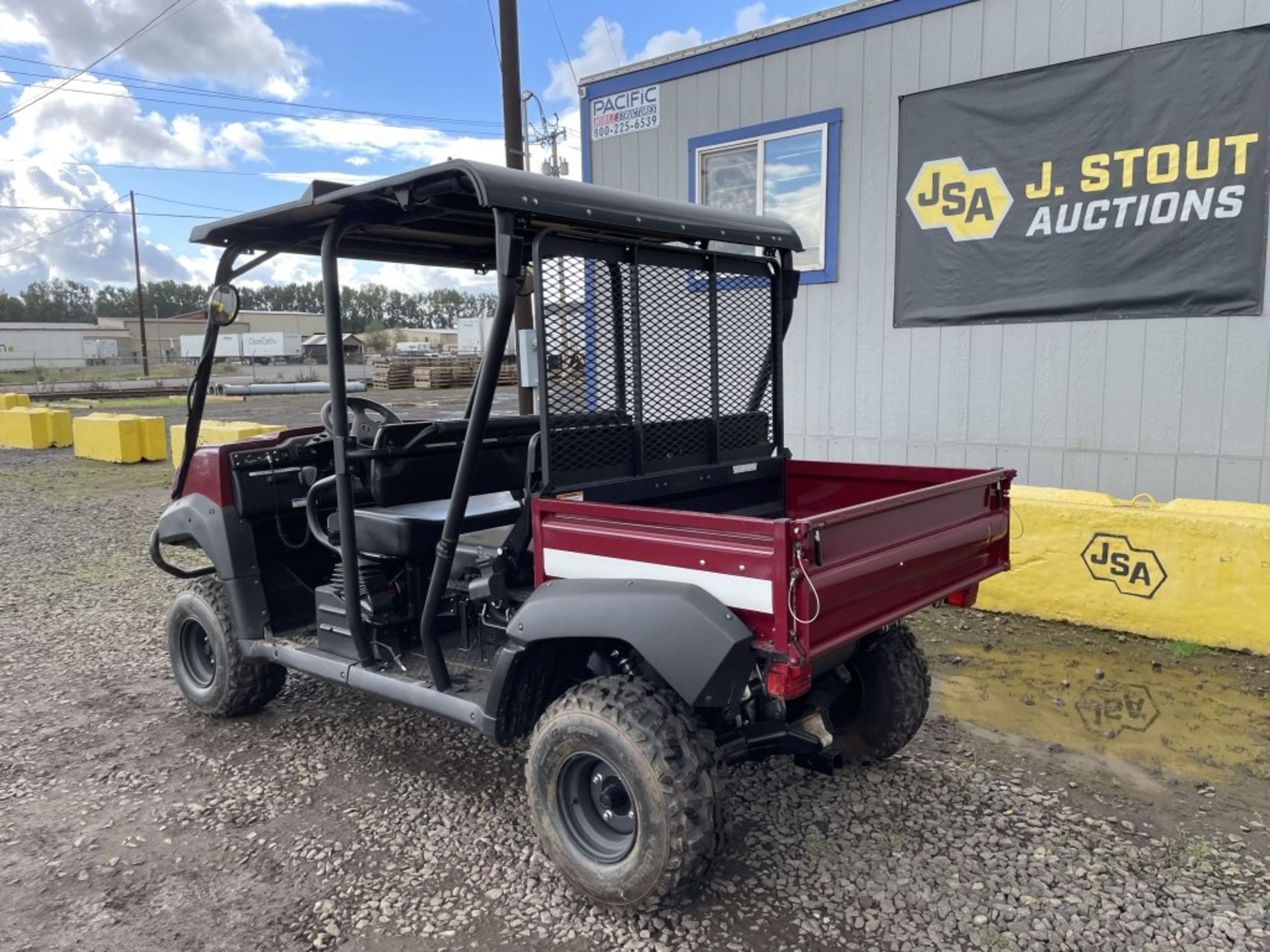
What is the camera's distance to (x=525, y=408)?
25.4 feet

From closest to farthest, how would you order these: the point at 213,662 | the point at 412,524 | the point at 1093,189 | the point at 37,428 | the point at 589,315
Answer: the point at 589,315, the point at 412,524, the point at 213,662, the point at 1093,189, the point at 37,428

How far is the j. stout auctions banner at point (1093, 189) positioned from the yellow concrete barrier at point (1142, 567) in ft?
4.52

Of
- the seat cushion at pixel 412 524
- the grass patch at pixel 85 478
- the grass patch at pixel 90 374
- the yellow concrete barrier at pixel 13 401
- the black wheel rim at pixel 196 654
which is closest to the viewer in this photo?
the seat cushion at pixel 412 524

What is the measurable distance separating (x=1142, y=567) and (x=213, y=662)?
16.2 ft

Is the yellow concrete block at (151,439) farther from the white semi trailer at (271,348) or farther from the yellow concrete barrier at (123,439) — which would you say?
the white semi trailer at (271,348)

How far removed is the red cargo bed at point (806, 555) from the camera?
2.52 meters

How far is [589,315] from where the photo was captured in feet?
10.8

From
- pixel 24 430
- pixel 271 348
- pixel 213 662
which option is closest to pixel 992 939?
pixel 213 662

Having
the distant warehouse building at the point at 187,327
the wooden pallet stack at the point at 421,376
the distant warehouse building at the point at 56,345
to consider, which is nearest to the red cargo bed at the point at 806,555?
the wooden pallet stack at the point at 421,376

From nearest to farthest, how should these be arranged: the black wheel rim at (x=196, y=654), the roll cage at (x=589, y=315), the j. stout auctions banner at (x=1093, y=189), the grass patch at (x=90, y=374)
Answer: the roll cage at (x=589, y=315), the black wheel rim at (x=196, y=654), the j. stout auctions banner at (x=1093, y=189), the grass patch at (x=90, y=374)

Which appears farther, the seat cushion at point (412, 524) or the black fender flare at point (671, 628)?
the seat cushion at point (412, 524)

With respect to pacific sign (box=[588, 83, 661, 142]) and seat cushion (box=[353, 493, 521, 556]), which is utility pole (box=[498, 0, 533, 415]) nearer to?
pacific sign (box=[588, 83, 661, 142])

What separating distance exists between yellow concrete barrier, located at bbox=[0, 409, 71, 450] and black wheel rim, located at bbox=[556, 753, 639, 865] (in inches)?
644

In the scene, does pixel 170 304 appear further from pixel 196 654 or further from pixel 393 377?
pixel 196 654
